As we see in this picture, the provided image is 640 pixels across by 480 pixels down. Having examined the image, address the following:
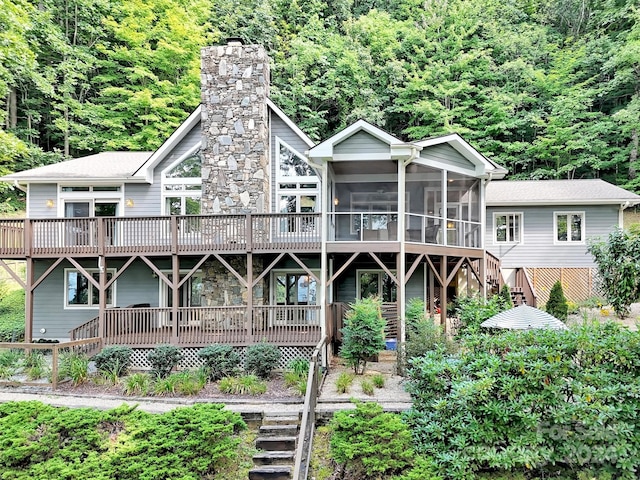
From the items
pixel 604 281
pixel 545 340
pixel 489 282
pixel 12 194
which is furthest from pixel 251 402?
pixel 12 194

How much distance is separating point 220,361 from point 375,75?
23.4m

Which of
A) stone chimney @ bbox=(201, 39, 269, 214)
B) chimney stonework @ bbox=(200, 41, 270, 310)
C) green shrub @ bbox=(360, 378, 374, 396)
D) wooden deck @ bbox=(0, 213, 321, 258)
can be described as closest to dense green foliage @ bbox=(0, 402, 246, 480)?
green shrub @ bbox=(360, 378, 374, 396)

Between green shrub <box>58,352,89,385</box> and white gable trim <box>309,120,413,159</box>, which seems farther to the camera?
white gable trim <box>309,120,413,159</box>

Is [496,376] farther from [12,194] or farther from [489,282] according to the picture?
[12,194]

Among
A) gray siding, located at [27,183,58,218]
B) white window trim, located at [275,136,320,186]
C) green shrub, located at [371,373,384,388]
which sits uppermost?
white window trim, located at [275,136,320,186]

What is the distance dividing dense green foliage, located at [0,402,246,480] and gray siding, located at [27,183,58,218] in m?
9.43

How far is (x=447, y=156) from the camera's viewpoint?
A: 1363cm

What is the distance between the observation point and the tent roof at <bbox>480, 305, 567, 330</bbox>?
9.30m

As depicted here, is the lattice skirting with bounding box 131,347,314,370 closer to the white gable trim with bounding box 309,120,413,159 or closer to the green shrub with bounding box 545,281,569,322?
the white gable trim with bounding box 309,120,413,159

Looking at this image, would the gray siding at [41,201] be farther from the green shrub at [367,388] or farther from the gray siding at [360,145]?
the green shrub at [367,388]

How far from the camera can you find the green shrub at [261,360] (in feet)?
36.2

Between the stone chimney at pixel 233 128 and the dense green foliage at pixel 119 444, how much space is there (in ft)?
24.6

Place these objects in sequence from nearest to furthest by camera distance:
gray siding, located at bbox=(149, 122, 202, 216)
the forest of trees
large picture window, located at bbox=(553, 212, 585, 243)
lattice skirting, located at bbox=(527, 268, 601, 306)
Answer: gray siding, located at bbox=(149, 122, 202, 216) < lattice skirting, located at bbox=(527, 268, 601, 306) < large picture window, located at bbox=(553, 212, 585, 243) < the forest of trees

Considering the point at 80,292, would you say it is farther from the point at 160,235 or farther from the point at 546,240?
the point at 546,240
